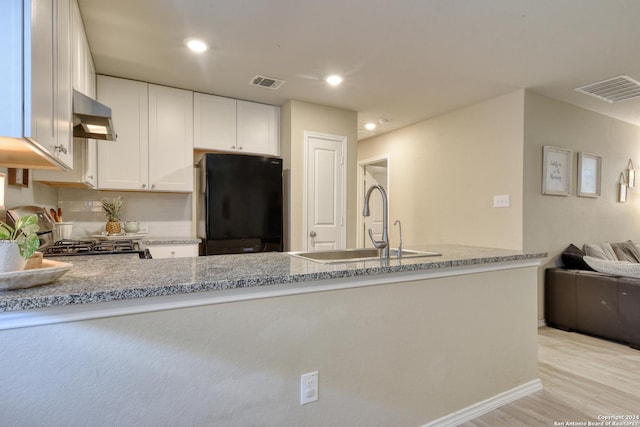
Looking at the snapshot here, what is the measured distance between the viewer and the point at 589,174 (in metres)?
3.93

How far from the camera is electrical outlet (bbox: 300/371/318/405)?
135 centimetres

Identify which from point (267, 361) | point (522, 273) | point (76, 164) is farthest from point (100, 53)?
point (522, 273)

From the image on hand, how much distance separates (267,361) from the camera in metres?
1.28

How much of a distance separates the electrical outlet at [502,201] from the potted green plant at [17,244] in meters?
3.66

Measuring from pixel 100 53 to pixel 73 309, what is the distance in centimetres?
241

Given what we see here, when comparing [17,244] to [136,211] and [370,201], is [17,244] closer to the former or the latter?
[136,211]

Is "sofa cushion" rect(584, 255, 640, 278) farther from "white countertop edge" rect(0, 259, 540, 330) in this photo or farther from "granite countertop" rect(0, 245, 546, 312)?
"white countertop edge" rect(0, 259, 540, 330)

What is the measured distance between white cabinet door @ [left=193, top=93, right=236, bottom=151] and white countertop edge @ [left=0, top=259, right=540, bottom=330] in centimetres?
254

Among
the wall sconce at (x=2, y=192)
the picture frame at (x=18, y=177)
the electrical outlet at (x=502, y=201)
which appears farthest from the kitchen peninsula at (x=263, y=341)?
the electrical outlet at (x=502, y=201)

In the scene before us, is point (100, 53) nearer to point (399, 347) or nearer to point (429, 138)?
point (399, 347)

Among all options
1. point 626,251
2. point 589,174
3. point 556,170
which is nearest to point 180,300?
point 556,170

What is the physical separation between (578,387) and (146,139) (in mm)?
3934

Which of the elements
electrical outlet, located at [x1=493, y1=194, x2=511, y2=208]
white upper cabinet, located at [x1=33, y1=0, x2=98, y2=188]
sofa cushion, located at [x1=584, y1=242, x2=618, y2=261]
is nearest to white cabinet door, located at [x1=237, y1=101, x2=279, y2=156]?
white upper cabinet, located at [x1=33, y1=0, x2=98, y2=188]

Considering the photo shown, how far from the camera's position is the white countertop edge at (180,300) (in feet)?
3.04
